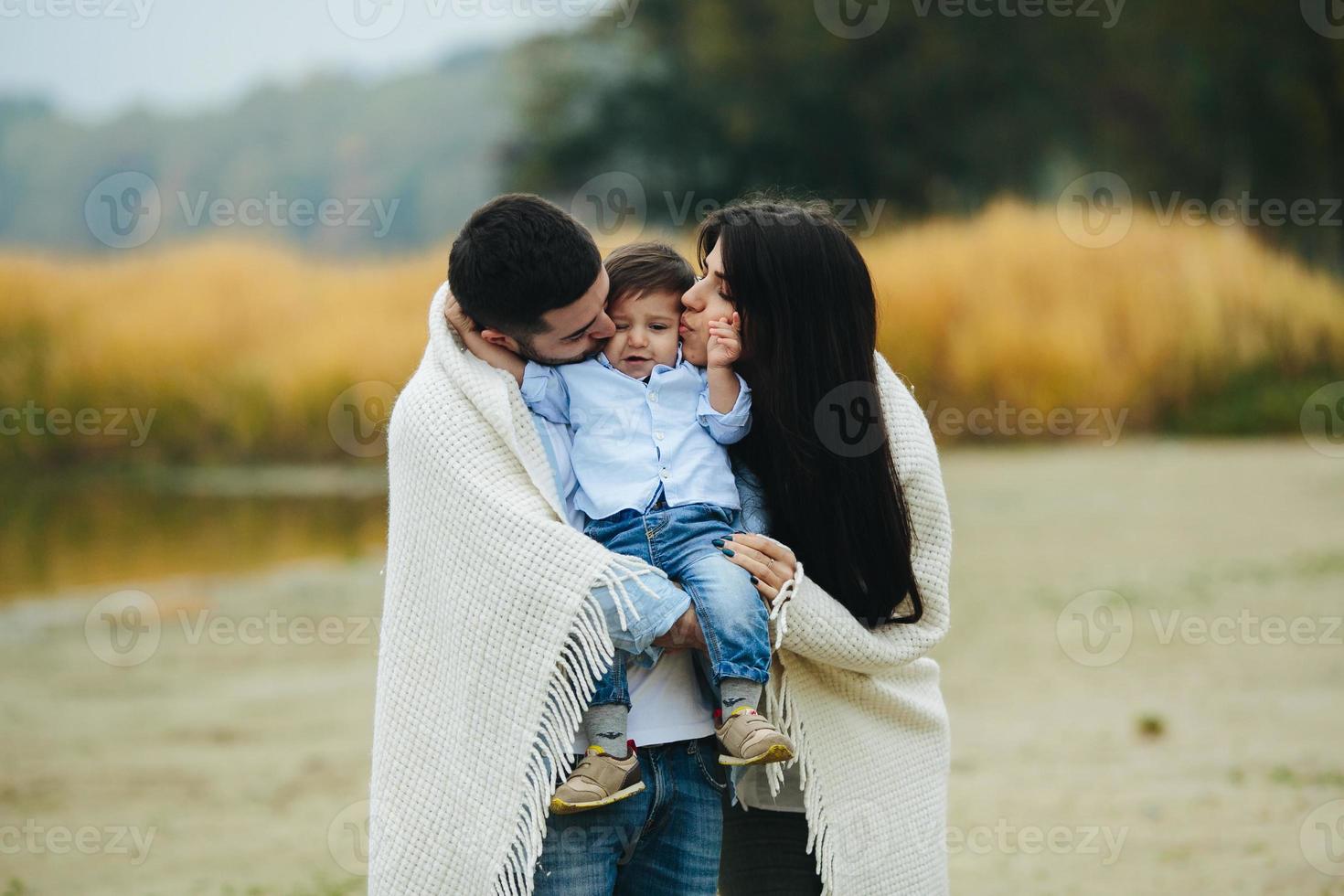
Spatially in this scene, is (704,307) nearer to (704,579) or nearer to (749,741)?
(704,579)

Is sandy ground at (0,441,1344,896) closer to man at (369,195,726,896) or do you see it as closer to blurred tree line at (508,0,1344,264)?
man at (369,195,726,896)

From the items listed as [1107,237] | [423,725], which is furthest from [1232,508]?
[423,725]

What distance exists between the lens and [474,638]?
235cm

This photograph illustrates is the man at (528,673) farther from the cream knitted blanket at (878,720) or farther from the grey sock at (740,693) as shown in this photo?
the cream knitted blanket at (878,720)

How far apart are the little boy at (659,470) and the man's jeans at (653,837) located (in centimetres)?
7

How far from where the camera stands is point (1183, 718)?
22.6ft

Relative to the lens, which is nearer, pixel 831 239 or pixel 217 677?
pixel 831 239

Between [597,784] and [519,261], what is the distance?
86cm

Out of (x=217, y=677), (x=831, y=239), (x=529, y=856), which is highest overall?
(x=831, y=239)

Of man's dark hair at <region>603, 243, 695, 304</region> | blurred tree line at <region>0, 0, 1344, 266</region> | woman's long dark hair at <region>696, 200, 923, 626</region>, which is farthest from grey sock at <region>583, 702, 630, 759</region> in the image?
blurred tree line at <region>0, 0, 1344, 266</region>

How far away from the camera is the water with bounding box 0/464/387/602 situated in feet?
38.3

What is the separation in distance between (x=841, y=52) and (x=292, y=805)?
1610 centimetres

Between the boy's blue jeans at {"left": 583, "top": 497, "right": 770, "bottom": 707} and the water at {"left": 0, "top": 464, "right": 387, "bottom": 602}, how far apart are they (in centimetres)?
966

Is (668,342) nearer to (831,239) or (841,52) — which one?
(831,239)
